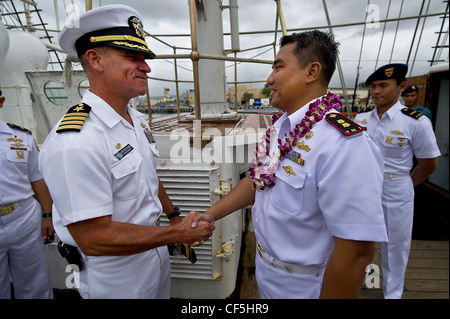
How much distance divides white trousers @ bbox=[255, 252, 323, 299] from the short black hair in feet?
3.66

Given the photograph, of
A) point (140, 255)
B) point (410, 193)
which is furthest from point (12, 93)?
point (410, 193)

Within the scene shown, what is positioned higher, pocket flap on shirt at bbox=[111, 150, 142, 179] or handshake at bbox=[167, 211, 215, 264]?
pocket flap on shirt at bbox=[111, 150, 142, 179]

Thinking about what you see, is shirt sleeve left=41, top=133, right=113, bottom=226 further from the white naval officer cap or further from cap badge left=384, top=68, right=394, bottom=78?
cap badge left=384, top=68, right=394, bottom=78

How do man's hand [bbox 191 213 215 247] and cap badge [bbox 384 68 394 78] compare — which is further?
cap badge [bbox 384 68 394 78]

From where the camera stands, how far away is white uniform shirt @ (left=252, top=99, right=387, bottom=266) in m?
1.01

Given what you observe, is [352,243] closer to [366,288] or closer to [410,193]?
[410,193]

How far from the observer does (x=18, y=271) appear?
7.27 feet

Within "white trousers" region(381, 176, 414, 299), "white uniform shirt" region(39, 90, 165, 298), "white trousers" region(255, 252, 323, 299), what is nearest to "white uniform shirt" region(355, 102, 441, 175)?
"white trousers" region(381, 176, 414, 299)

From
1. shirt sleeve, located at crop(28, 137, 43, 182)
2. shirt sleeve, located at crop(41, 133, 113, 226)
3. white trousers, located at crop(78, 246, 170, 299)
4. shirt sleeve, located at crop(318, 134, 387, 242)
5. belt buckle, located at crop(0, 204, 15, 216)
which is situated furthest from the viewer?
shirt sleeve, located at crop(28, 137, 43, 182)

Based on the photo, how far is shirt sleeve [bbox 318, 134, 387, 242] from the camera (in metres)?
1.00

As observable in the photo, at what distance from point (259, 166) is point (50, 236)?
87.3 inches

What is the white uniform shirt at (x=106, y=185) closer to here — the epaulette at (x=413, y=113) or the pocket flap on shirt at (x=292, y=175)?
the pocket flap on shirt at (x=292, y=175)

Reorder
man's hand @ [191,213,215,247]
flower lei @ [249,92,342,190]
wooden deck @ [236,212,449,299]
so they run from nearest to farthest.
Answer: flower lei @ [249,92,342,190] → man's hand @ [191,213,215,247] → wooden deck @ [236,212,449,299]

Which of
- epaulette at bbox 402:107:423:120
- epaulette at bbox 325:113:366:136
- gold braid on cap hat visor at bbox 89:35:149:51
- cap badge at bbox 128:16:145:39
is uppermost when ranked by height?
cap badge at bbox 128:16:145:39
